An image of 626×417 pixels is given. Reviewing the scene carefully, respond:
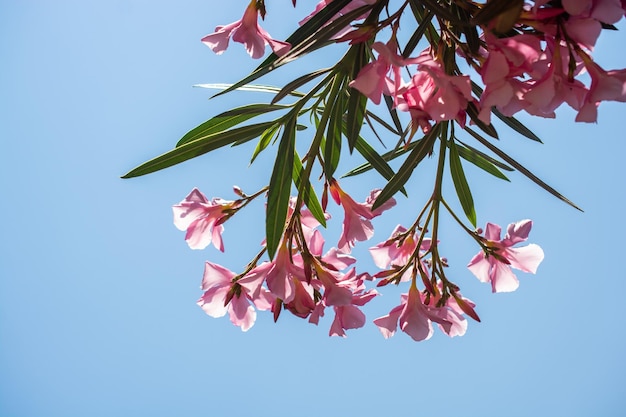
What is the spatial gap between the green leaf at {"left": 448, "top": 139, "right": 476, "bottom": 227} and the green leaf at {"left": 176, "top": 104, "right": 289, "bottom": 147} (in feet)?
1.12

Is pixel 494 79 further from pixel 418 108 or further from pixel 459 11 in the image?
pixel 459 11

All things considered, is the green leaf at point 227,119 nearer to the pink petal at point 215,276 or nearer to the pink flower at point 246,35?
the pink flower at point 246,35

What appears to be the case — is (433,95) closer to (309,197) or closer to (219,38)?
(309,197)

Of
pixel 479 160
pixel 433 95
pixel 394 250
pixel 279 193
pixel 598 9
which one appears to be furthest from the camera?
pixel 479 160

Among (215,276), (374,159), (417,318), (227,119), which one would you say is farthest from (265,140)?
(417,318)

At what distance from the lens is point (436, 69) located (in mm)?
654

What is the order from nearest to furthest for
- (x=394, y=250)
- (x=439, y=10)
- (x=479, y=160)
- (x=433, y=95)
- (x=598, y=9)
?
(x=598, y=9) < (x=433, y=95) < (x=439, y=10) < (x=394, y=250) < (x=479, y=160)

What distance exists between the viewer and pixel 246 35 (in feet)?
3.15

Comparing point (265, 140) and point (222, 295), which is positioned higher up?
point (265, 140)

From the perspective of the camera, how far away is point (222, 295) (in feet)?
3.08

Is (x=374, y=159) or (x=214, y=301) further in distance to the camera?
(x=374, y=159)

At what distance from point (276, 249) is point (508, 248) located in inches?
15.3

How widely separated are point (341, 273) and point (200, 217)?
0.25m

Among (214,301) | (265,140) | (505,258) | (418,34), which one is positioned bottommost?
(214,301)
